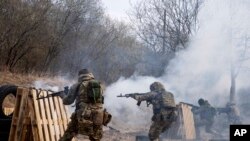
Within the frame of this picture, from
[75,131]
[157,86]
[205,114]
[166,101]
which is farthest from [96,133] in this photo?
[205,114]

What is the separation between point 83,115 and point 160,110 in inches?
129

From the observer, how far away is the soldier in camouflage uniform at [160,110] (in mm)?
10337

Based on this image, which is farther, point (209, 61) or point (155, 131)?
point (209, 61)

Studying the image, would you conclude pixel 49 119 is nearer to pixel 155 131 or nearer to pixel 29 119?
pixel 29 119

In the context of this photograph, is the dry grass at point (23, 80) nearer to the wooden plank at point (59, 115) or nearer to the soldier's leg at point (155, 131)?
the soldier's leg at point (155, 131)

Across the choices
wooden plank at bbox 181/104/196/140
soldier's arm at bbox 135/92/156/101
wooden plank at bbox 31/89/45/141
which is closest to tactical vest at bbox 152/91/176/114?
soldier's arm at bbox 135/92/156/101

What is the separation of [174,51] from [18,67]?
10.5 meters

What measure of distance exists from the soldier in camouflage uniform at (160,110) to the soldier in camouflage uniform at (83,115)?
114 inches

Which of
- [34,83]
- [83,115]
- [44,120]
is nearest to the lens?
[83,115]

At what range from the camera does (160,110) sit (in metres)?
10.4

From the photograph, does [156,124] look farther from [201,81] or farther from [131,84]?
[201,81]

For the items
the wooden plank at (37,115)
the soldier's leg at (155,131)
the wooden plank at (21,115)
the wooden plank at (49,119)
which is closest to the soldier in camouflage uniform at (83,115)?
the wooden plank at (37,115)

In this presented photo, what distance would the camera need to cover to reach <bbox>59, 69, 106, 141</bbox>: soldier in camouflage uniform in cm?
761

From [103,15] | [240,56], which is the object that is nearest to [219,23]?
[240,56]
